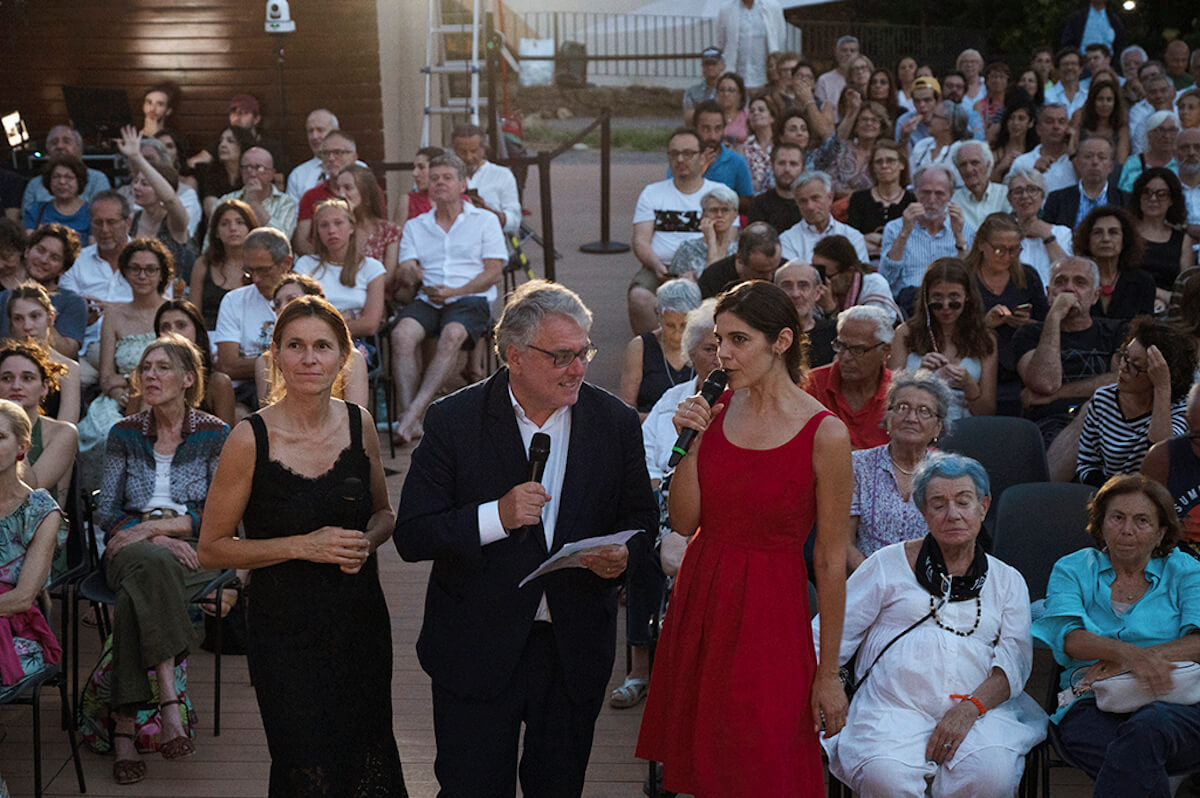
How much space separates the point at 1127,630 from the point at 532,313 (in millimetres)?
2010

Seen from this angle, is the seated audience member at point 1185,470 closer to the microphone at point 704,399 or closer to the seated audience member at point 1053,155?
the microphone at point 704,399

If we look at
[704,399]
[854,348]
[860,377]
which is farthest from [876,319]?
[704,399]

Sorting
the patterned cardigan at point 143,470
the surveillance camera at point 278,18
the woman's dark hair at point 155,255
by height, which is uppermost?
the surveillance camera at point 278,18

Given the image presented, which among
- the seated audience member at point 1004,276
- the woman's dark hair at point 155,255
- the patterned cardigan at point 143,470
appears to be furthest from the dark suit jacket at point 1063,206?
the patterned cardigan at point 143,470

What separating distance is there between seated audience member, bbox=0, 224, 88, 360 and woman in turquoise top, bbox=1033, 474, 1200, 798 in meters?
4.87

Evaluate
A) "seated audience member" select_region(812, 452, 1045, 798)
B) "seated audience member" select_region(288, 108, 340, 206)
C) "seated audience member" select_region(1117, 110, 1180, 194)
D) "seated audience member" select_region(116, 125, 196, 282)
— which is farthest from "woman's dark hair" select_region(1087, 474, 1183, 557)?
"seated audience member" select_region(288, 108, 340, 206)

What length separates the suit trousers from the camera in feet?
9.80

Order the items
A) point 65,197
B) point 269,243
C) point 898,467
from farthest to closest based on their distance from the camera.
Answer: point 65,197, point 269,243, point 898,467

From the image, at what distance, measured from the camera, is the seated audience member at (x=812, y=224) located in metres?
7.13

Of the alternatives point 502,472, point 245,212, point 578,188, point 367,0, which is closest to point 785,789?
point 502,472

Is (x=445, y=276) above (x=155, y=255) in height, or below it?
below

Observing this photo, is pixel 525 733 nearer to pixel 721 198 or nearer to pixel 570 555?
pixel 570 555

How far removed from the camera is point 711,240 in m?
7.27

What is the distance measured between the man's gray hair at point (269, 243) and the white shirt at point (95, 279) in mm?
981
